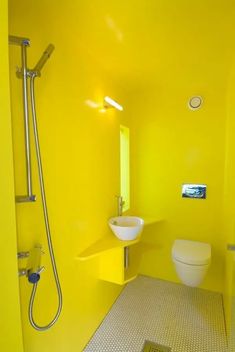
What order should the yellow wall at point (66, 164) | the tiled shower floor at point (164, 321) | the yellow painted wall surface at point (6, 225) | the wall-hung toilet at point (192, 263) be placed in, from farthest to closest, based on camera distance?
1. the wall-hung toilet at point (192, 263)
2. the tiled shower floor at point (164, 321)
3. the yellow wall at point (66, 164)
4. the yellow painted wall surface at point (6, 225)

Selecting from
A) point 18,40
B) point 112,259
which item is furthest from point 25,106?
point 112,259

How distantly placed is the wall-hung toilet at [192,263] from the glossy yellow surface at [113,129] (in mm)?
410

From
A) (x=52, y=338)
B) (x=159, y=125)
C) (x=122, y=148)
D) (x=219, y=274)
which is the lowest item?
(x=219, y=274)

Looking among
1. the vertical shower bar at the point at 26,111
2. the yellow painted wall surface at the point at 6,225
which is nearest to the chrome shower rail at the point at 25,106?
the vertical shower bar at the point at 26,111

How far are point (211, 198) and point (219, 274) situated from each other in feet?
2.85

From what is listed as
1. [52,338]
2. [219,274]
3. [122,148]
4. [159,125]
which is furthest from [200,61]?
[52,338]

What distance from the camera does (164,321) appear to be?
6.05ft

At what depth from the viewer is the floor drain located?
155cm

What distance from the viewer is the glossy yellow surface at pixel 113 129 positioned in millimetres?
1110

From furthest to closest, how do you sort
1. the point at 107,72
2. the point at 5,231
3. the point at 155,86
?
1. the point at 155,86
2. the point at 107,72
3. the point at 5,231

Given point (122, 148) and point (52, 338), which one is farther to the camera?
point (122, 148)

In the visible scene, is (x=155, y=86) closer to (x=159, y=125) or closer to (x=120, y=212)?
(x=159, y=125)

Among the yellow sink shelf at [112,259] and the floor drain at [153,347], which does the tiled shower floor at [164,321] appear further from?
the yellow sink shelf at [112,259]

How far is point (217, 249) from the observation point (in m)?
2.25
